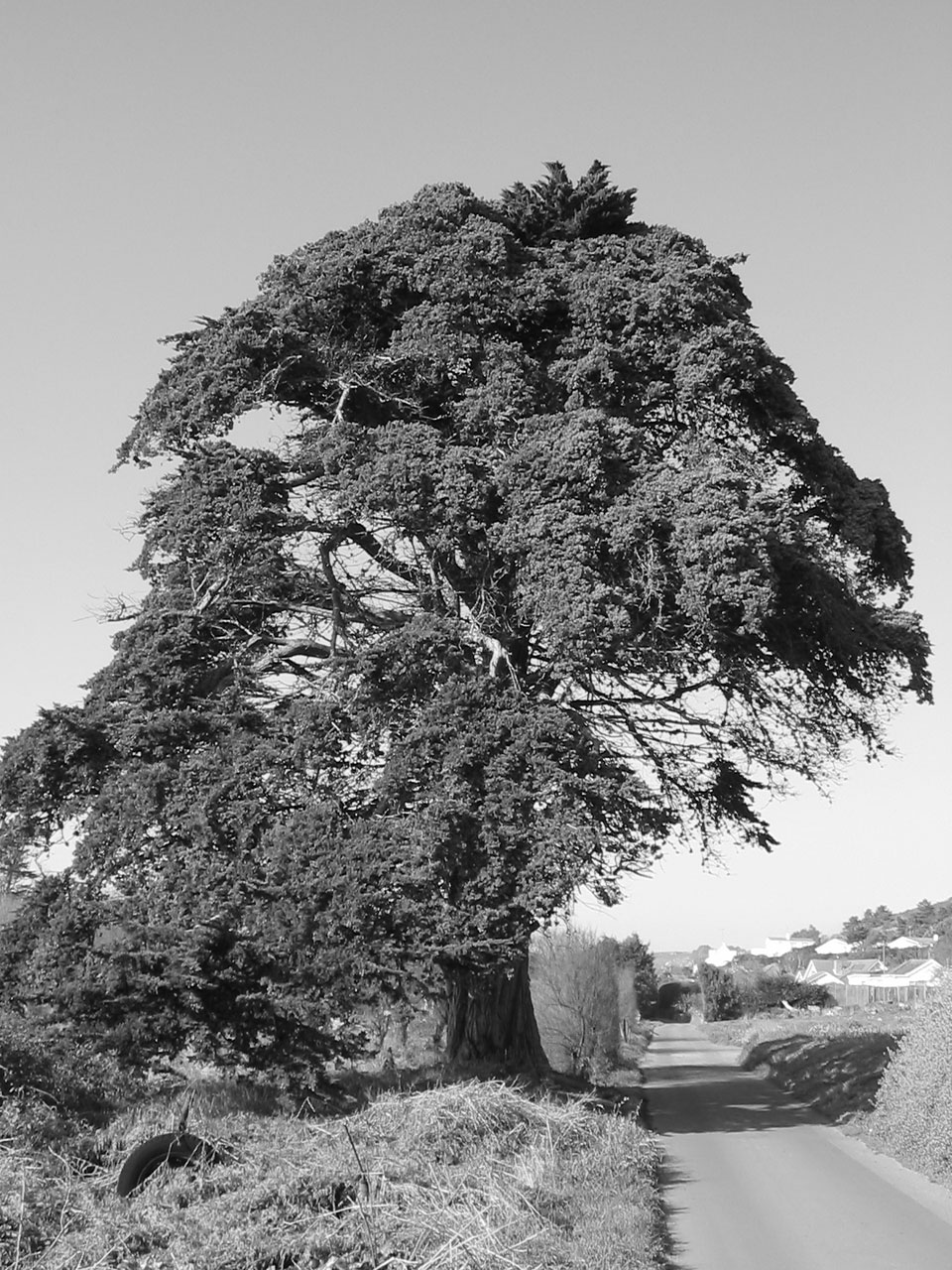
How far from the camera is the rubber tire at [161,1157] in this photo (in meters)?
9.52

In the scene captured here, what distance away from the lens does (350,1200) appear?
29.8 feet

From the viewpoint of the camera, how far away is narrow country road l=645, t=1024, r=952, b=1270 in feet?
33.8

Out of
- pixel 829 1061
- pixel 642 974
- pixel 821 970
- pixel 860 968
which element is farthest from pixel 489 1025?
pixel 821 970

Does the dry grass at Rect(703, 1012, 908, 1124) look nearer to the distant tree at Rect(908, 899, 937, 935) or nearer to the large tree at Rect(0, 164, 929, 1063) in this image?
the large tree at Rect(0, 164, 929, 1063)

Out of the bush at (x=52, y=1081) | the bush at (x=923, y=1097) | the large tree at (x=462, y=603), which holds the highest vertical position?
the large tree at (x=462, y=603)

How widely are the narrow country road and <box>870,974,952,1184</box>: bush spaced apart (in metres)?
0.32

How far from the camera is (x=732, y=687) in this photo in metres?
21.2

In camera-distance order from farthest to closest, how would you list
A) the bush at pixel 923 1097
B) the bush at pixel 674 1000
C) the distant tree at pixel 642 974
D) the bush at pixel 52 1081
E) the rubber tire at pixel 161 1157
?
the bush at pixel 674 1000 → the distant tree at pixel 642 974 → the bush at pixel 923 1097 → the bush at pixel 52 1081 → the rubber tire at pixel 161 1157

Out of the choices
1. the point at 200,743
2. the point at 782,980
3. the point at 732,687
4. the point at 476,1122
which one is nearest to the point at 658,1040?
the point at 782,980

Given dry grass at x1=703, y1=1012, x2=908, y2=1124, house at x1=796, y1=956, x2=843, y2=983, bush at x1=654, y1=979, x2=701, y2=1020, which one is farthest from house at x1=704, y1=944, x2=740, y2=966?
dry grass at x1=703, y1=1012, x2=908, y2=1124

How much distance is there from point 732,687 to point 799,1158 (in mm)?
7916

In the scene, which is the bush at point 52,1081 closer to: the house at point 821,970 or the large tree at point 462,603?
the large tree at point 462,603

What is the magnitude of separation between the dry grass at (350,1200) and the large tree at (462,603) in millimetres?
2965

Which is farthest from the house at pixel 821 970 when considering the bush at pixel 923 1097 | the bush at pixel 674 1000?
the bush at pixel 923 1097
